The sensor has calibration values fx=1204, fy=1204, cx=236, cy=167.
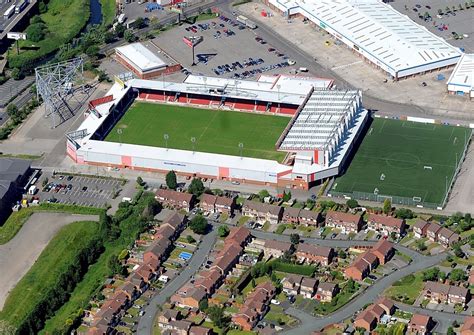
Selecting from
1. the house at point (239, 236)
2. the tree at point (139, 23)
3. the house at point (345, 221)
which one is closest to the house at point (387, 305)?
the house at point (345, 221)

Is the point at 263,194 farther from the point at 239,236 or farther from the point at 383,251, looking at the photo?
the point at 383,251

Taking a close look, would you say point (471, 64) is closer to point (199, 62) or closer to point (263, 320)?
point (199, 62)

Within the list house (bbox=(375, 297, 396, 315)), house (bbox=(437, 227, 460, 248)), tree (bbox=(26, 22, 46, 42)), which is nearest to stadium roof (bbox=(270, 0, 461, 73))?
tree (bbox=(26, 22, 46, 42))

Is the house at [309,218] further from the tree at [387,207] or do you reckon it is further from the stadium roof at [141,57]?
the stadium roof at [141,57]

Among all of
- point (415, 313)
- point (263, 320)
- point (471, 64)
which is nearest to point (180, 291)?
point (263, 320)

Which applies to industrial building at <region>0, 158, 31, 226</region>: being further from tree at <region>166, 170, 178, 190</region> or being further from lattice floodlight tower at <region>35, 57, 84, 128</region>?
tree at <region>166, 170, 178, 190</region>

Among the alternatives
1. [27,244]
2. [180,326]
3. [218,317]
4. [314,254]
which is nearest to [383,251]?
[314,254]
